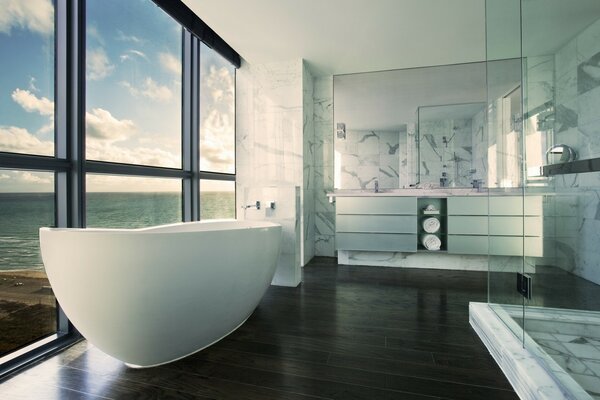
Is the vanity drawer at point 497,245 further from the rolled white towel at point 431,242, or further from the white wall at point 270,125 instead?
the white wall at point 270,125

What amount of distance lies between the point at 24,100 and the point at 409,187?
10.9 feet

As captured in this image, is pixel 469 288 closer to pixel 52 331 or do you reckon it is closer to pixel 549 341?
pixel 549 341

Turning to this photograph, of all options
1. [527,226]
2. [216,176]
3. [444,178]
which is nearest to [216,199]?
[216,176]

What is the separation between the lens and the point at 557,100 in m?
1.51

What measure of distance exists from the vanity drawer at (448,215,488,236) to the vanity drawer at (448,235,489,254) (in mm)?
49

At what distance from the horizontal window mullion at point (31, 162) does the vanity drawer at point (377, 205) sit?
2414mm

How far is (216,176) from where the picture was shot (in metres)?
3.39

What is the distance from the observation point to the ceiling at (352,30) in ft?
8.09

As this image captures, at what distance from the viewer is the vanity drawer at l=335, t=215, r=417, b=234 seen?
3.16m

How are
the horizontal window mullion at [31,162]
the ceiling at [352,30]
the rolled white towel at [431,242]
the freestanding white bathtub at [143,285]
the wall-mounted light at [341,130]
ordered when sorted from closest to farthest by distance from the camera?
the freestanding white bathtub at [143,285] < the horizontal window mullion at [31,162] < the ceiling at [352,30] < the rolled white towel at [431,242] < the wall-mounted light at [341,130]

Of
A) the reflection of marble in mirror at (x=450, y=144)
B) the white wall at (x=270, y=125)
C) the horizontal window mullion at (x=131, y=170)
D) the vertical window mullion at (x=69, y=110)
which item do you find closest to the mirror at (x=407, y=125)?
the reflection of marble in mirror at (x=450, y=144)

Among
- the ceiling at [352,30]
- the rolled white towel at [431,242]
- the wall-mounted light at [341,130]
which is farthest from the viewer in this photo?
the wall-mounted light at [341,130]

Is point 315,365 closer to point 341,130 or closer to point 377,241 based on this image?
point 377,241

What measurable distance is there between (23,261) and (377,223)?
9.28ft
